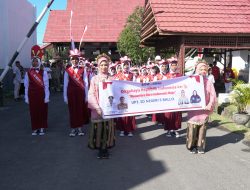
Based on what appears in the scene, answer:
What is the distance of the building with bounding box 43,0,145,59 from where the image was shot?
31.4m

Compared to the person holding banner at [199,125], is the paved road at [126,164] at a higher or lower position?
lower

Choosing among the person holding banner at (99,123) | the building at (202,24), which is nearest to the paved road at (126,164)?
the person holding banner at (99,123)

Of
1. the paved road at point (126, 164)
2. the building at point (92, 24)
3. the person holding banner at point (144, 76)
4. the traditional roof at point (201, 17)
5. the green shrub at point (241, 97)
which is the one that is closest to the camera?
the paved road at point (126, 164)

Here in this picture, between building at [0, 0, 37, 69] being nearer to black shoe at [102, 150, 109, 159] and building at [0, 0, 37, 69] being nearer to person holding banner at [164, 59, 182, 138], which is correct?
person holding banner at [164, 59, 182, 138]

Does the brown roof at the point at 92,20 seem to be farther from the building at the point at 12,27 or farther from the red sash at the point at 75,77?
the red sash at the point at 75,77

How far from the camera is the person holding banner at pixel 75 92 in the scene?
9.69 m

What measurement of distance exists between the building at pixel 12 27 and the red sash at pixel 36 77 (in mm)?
12882

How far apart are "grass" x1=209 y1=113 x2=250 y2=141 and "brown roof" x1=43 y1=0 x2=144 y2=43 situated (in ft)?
66.8

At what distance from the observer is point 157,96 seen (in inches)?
322

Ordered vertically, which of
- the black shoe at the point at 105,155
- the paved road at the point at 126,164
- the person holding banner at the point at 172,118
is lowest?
the paved road at the point at 126,164

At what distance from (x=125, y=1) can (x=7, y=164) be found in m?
30.9

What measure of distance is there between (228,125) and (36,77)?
16.9 feet

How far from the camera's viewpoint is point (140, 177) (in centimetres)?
631

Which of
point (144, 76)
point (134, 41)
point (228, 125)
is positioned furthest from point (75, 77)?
point (134, 41)
